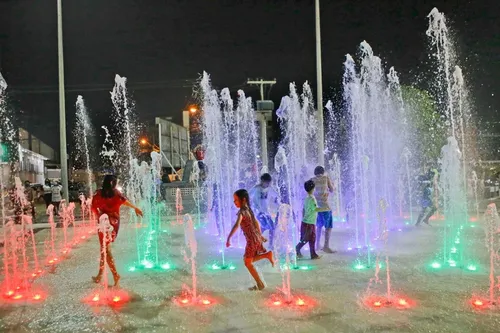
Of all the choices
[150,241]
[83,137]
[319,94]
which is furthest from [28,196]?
[83,137]

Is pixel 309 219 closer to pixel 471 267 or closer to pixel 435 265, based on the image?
pixel 435 265

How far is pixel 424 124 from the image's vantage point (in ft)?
81.7

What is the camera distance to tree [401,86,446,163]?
80.8 ft

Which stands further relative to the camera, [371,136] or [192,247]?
[371,136]

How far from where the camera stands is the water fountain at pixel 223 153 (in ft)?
34.9

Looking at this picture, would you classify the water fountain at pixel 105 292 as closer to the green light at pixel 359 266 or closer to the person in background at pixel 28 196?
the green light at pixel 359 266

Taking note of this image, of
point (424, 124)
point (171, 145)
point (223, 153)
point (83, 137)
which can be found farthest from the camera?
point (83, 137)

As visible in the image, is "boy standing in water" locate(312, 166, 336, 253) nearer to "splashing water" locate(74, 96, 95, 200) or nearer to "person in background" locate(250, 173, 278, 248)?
"person in background" locate(250, 173, 278, 248)

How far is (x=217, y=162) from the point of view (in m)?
16.2

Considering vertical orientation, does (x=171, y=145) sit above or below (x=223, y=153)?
above

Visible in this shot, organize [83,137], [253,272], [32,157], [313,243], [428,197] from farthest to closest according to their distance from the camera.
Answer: [83,137], [32,157], [428,197], [313,243], [253,272]

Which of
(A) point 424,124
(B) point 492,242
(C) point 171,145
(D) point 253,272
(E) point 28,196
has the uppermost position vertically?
(A) point 424,124

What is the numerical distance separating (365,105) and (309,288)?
11860mm

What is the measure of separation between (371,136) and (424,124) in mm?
8150
